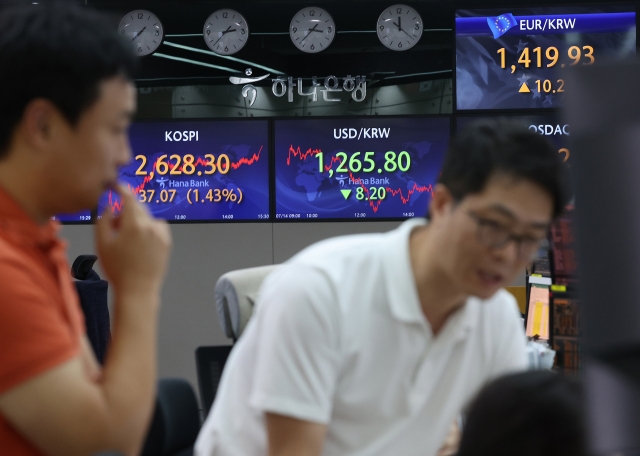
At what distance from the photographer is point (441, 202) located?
4.10 feet

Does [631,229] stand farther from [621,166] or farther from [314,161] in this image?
[314,161]

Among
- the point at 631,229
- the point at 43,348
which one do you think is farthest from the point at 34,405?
the point at 631,229

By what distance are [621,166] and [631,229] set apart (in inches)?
1.8

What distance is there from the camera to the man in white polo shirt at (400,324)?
1145 millimetres

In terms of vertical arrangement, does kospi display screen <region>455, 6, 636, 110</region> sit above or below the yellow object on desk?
above

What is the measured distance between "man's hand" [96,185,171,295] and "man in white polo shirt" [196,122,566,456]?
1.05 feet

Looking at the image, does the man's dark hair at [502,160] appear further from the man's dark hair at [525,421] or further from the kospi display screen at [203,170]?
the kospi display screen at [203,170]

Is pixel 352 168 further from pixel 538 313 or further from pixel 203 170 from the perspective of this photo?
pixel 538 313

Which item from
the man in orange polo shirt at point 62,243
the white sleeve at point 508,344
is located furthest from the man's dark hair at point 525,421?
the white sleeve at point 508,344

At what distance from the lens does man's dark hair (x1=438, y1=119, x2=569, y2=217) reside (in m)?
1.12

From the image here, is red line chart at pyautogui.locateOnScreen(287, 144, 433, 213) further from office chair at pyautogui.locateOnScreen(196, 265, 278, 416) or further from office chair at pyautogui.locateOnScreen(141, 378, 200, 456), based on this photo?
office chair at pyautogui.locateOnScreen(141, 378, 200, 456)

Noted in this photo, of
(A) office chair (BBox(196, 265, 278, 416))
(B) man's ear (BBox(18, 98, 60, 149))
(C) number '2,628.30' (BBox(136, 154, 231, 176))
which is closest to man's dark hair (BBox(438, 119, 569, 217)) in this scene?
(B) man's ear (BBox(18, 98, 60, 149))

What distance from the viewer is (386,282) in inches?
50.6

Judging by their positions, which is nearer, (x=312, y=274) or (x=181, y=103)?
(x=312, y=274)
